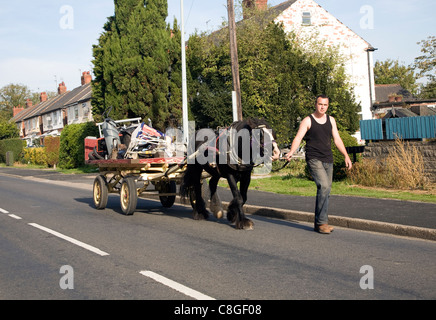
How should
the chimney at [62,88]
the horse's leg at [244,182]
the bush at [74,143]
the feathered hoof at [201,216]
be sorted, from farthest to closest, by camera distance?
the chimney at [62,88], the bush at [74,143], the feathered hoof at [201,216], the horse's leg at [244,182]

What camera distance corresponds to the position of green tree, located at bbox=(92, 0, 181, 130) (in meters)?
27.0

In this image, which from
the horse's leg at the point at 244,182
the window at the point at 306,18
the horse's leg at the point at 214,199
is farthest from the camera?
the window at the point at 306,18

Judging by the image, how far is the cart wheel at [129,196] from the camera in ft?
35.4

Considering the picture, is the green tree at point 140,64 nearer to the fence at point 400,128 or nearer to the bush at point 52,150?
the bush at point 52,150

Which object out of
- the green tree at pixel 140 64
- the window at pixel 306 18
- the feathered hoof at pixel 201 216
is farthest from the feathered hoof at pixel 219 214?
the window at pixel 306 18

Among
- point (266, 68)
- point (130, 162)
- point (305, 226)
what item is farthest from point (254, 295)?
point (266, 68)

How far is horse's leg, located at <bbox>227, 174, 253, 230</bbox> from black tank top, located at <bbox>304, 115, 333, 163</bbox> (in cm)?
→ 135

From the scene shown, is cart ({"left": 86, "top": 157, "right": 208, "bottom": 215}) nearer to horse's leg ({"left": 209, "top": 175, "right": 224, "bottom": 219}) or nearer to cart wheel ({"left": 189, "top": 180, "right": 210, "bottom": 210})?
cart wheel ({"left": 189, "top": 180, "right": 210, "bottom": 210})

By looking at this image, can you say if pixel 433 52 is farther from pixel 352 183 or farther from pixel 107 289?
pixel 107 289

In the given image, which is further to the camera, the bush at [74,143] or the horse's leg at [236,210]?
the bush at [74,143]

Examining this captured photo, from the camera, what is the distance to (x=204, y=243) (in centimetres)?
772

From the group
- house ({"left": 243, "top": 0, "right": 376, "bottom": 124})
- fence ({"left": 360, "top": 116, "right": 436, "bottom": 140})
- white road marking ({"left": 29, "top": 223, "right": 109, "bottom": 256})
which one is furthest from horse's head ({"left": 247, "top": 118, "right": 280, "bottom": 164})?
house ({"left": 243, "top": 0, "right": 376, "bottom": 124})

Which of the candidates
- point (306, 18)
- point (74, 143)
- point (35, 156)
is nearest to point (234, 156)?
point (74, 143)

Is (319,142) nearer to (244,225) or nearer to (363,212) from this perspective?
(244,225)
